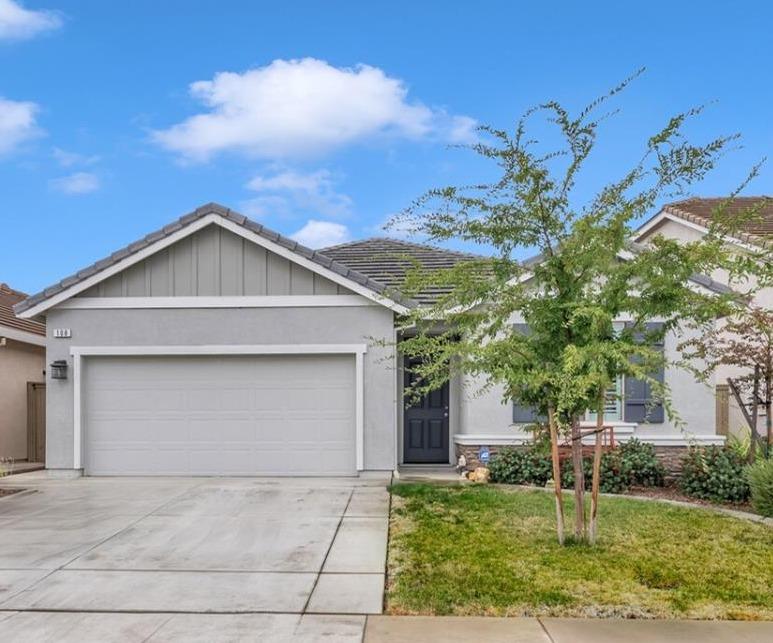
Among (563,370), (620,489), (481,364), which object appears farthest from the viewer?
(620,489)

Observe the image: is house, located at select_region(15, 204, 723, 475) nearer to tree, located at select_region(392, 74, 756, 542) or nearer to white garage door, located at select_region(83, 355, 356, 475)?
white garage door, located at select_region(83, 355, 356, 475)

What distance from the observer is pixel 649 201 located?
22.2 ft

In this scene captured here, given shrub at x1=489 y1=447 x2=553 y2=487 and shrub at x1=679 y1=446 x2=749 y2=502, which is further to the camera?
shrub at x1=489 y1=447 x2=553 y2=487

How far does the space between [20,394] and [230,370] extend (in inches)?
235

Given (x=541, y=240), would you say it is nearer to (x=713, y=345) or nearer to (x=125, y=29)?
(x=713, y=345)

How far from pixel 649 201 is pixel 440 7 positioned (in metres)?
6.86

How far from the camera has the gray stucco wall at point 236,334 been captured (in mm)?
11867

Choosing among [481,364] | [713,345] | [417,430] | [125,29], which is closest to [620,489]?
[713,345]

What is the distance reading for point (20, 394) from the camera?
1505 centimetres

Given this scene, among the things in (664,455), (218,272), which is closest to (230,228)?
(218,272)

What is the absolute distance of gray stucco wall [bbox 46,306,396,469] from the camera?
38.9 feet

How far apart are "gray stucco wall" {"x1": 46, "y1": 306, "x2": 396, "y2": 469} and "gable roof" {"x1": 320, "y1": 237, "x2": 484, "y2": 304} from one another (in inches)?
53.4

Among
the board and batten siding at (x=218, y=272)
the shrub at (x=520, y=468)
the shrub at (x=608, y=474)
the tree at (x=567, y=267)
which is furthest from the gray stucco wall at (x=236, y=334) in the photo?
the tree at (x=567, y=267)

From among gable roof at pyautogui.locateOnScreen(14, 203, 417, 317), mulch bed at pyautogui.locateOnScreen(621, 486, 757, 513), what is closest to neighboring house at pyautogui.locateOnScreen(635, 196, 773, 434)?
mulch bed at pyautogui.locateOnScreen(621, 486, 757, 513)
